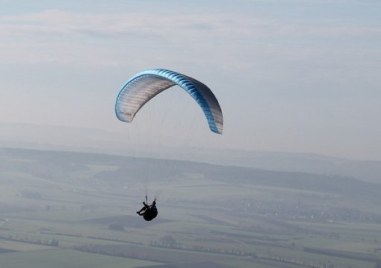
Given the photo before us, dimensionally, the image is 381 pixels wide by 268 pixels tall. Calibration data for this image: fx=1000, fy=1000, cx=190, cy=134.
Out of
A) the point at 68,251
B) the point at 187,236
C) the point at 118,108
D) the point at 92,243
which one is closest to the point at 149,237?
the point at 187,236

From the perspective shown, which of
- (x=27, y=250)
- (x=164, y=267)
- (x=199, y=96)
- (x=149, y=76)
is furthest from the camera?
(x=27, y=250)

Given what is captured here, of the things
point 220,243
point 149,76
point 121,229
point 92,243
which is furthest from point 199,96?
point 121,229

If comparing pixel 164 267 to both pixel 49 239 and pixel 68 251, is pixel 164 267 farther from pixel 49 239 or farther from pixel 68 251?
pixel 49 239

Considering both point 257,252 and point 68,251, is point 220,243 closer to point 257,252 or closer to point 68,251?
point 257,252

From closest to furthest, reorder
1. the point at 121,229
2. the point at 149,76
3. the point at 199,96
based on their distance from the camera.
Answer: the point at 199,96 < the point at 149,76 < the point at 121,229

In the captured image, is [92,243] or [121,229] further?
[121,229]

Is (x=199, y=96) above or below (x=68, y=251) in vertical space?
below

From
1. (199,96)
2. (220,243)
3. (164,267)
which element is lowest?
(199,96)
